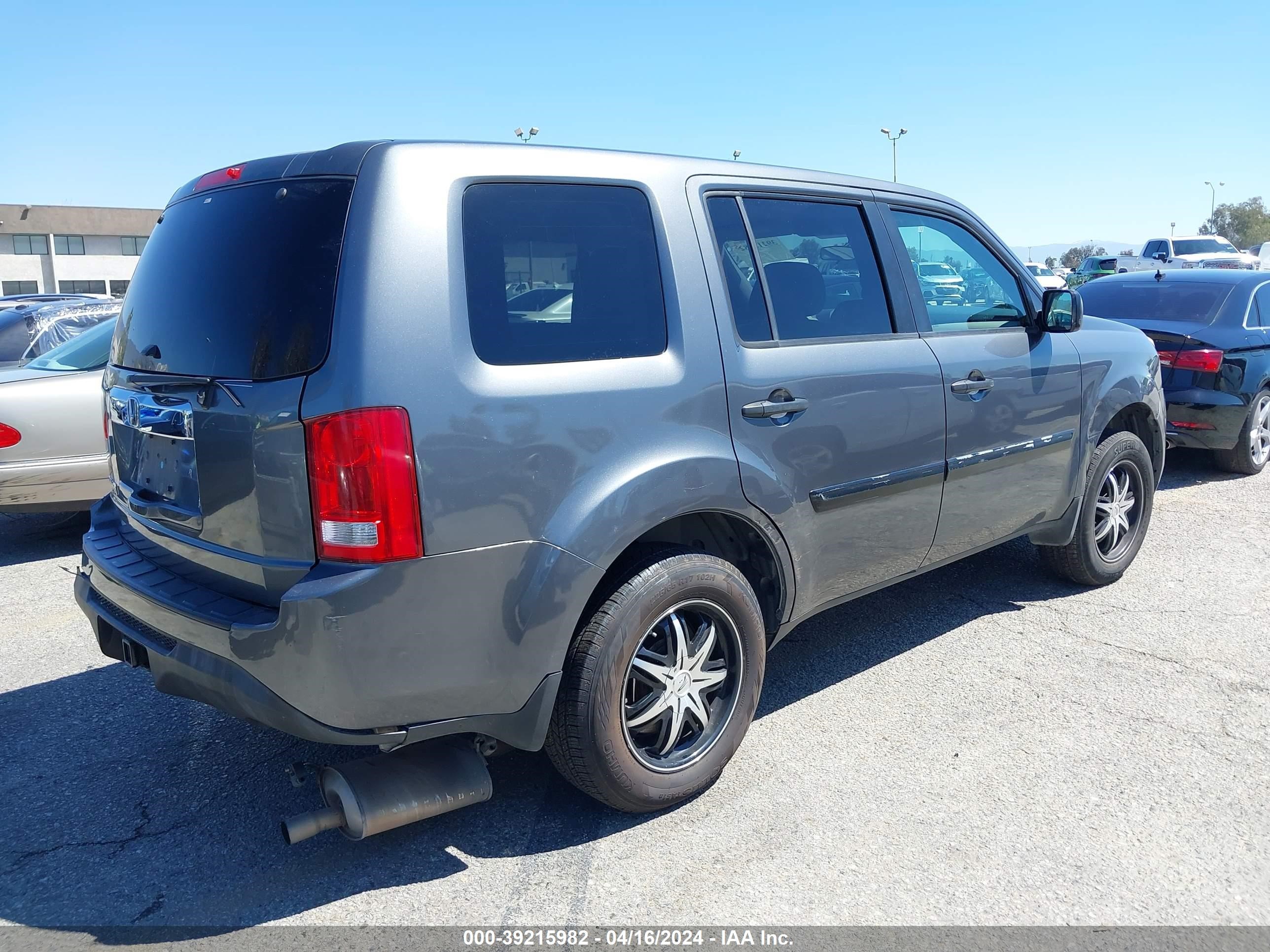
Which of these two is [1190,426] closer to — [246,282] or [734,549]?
[734,549]

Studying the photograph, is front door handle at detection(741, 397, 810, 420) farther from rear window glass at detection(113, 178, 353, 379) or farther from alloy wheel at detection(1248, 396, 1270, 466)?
alloy wheel at detection(1248, 396, 1270, 466)

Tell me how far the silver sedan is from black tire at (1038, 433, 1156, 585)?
17.8ft

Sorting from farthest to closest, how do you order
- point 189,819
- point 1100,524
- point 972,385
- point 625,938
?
point 1100,524, point 972,385, point 189,819, point 625,938

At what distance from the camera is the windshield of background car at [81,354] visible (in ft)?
20.9

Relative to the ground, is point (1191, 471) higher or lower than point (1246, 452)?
lower

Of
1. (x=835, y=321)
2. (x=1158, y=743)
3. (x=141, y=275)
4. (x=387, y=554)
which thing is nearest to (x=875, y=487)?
(x=835, y=321)

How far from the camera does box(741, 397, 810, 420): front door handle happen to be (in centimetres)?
323

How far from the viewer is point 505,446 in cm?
261

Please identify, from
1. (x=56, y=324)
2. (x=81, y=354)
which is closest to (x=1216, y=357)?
(x=81, y=354)

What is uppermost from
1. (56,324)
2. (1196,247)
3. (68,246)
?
(68,246)

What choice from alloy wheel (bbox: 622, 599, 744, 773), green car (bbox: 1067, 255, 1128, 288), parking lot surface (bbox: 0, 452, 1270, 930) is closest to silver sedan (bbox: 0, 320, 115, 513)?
parking lot surface (bbox: 0, 452, 1270, 930)

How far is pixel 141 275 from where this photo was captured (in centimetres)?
325

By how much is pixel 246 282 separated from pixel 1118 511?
4.46m

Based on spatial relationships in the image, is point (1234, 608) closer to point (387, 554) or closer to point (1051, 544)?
point (1051, 544)
